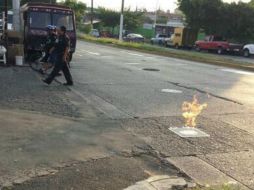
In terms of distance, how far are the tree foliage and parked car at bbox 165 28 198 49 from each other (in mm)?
2671

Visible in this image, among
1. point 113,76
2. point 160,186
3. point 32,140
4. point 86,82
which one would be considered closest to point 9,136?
point 32,140

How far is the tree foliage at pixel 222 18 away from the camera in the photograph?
5056 centimetres

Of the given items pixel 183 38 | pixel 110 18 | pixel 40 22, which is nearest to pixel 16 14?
pixel 40 22

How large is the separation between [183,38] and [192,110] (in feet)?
135

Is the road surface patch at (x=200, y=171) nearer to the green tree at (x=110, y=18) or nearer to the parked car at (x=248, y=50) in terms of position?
the parked car at (x=248, y=50)

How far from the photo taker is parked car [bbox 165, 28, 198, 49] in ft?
167

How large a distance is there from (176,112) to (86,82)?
515 centimetres

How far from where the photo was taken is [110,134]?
773cm

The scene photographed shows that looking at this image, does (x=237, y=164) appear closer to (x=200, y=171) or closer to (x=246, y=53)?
(x=200, y=171)

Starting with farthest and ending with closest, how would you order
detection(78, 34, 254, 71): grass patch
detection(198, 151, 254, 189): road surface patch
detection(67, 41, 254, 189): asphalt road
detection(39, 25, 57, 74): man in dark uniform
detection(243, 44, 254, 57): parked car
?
detection(243, 44, 254, 57): parked car
detection(78, 34, 254, 71): grass patch
detection(39, 25, 57, 74): man in dark uniform
detection(67, 41, 254, 189): asphalt road
detection(198, 151, 254, 189): road surface patch

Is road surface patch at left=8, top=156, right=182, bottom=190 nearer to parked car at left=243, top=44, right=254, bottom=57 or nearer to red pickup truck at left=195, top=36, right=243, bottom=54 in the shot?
parked car at left=243, top=44, right=254, bottom=57

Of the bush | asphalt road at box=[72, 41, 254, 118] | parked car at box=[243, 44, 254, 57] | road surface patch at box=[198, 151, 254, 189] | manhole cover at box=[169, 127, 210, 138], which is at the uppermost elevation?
road surface patch at box=[198, 151, 254, 189]

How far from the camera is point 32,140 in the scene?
6.95 m

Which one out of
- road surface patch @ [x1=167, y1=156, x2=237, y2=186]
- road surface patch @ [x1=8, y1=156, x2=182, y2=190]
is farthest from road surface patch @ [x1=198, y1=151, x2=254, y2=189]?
road surface patch @ [x1=8, y1=156, x2=182, y2=190]
